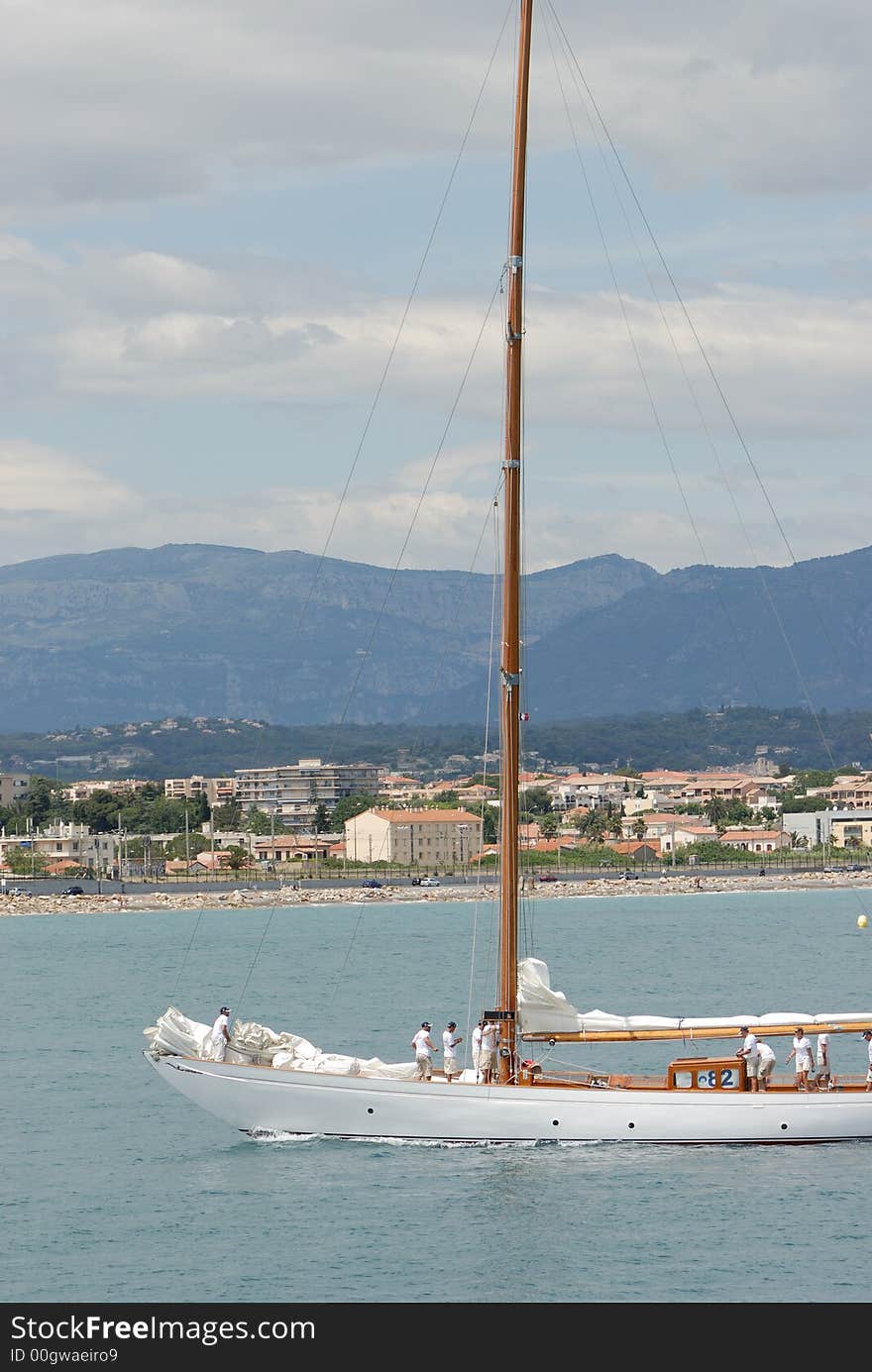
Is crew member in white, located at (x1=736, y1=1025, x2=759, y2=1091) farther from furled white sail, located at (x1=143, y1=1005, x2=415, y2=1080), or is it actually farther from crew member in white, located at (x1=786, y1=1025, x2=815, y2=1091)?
furled white sail, located at (x1=143, y1=1005, x2=415, y2=1080)

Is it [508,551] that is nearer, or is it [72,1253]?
[72,1253]

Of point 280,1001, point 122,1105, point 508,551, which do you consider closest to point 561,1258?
point 508,551

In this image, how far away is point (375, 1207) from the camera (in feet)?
105

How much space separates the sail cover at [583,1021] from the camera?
3616 centimetres

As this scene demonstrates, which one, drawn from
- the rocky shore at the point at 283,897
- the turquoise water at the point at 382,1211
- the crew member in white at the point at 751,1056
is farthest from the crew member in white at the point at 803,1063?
the rocky shore at the point at 283,897

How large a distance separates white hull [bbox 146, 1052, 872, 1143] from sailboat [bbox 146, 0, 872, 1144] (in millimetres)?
17

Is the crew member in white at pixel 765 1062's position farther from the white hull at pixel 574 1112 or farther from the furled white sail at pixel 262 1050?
the furled white sail at pixel 262 1050

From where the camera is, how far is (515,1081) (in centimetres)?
3497

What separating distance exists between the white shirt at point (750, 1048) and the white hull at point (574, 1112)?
647 mm

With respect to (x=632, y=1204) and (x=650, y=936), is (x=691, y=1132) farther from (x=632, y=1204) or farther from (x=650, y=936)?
(x=650, y=936)

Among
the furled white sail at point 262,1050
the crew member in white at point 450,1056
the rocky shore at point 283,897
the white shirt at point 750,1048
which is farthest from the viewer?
the rocky shore at point 283,897

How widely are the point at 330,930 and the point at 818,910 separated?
3866 cm

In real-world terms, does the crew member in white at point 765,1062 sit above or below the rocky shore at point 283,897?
above

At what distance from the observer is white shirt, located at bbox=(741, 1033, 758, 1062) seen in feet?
113
